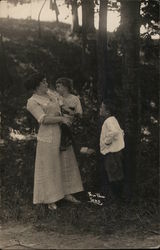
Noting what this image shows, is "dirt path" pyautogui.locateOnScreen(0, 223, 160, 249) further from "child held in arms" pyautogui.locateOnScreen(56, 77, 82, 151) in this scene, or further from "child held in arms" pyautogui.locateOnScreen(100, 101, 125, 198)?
"child held in arms" pyautogui.locateOnScreen(56, 77, 82, 151)

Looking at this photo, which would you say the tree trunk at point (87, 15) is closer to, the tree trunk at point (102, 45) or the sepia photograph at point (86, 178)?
the tree trunk at point (102, 45)

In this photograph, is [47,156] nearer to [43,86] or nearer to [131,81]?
[43,86]

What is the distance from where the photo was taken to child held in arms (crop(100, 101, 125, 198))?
7.75m

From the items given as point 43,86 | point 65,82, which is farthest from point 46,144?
point 65,82

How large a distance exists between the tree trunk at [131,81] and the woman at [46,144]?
1.00m

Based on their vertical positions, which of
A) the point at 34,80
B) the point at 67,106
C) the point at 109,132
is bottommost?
the point at 109,132

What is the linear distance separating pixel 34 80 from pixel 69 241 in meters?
2.49

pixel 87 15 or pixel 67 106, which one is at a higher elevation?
pixel 87 15

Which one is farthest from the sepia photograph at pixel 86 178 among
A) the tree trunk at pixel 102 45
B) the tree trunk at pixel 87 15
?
the tree trunk at pixel 87 15

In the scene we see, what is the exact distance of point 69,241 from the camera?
6719 mm

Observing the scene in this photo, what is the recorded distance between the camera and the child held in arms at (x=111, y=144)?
7750 millimetres

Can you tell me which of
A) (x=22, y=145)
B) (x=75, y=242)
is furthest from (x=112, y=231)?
(x=22, y=145)

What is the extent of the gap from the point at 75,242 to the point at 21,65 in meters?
17.2

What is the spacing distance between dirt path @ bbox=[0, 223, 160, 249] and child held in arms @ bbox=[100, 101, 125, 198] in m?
1.23
